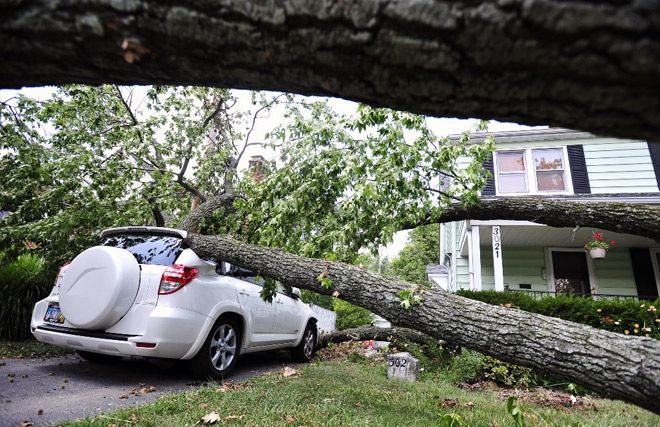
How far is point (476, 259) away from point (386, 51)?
10110mm

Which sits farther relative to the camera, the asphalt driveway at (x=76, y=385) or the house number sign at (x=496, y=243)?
the house number sign at (x=496, y=243)

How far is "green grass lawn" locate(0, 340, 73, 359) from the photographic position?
598cm

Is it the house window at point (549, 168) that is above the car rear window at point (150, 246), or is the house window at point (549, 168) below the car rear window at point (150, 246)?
above

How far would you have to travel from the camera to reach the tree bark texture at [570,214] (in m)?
4.21

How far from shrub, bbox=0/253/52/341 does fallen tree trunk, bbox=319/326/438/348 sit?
564 centimetres

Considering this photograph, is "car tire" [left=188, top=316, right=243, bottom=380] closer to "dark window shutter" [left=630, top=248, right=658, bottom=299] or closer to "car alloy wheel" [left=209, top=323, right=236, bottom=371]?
"car alloy wheel" [left=209, top=323, right=236, bottom=371]

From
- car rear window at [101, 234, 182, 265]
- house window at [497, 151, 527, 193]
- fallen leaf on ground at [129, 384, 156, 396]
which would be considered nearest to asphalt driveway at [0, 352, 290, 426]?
fallen leaf on ground at [129, 384, 156, 396]

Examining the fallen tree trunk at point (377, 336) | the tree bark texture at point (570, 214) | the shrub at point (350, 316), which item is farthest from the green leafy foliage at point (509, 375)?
the shrub at point (350, 316)

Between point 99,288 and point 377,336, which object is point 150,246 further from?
point 377,336

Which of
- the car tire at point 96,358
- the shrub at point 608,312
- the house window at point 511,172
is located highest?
the house window at point 511,172

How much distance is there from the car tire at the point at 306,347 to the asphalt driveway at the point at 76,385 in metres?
1.02

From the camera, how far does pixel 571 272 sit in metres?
12.0

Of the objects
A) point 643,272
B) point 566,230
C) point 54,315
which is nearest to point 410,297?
point 54,315

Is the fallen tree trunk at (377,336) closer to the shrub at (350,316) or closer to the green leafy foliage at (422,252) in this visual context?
the shrub at (350,316)
